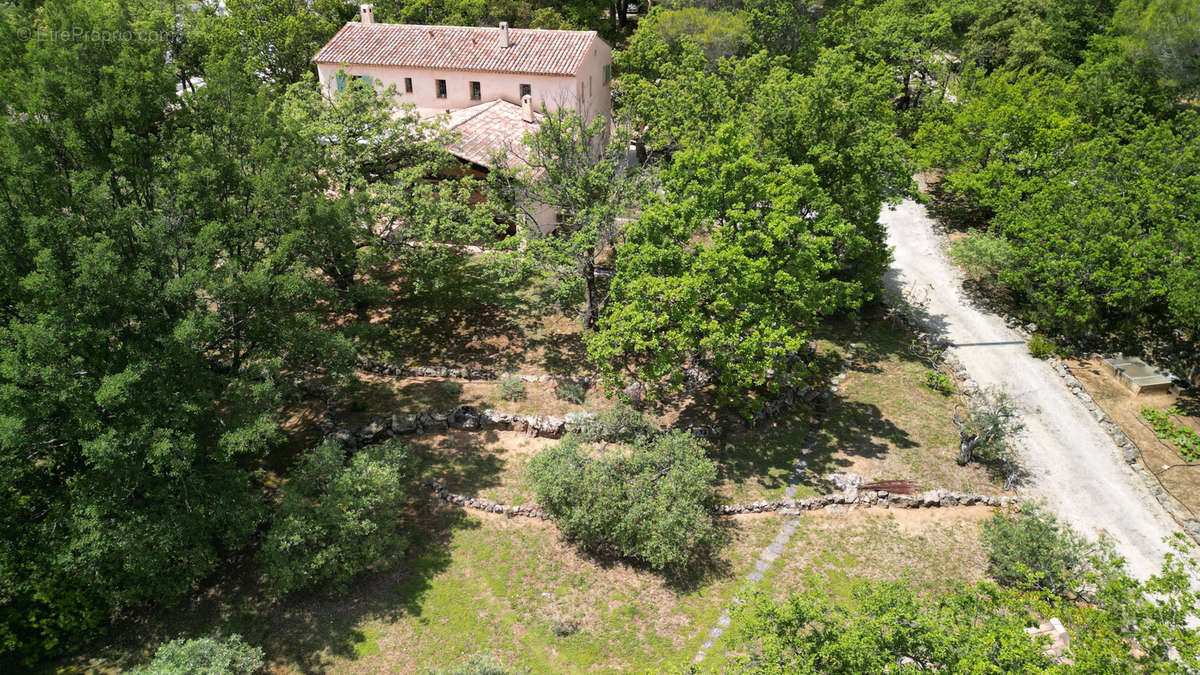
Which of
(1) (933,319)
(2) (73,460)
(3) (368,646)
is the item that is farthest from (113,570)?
(1) (933,319)

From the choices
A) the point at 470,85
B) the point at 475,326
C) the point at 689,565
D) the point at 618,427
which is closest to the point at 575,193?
the point at 475,326

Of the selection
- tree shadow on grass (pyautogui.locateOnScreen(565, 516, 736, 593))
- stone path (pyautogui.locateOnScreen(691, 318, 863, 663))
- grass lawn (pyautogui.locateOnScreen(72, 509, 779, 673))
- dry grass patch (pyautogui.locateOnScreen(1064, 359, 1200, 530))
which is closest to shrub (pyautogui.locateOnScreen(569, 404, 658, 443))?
tree shadow on grass (pyautogui.locateOnScreen(565, 516, 736, 593))

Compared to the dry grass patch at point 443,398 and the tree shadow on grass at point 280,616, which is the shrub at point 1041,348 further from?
the tree shadow on grass at point 280,616

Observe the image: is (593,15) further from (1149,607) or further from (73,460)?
(1149,607)

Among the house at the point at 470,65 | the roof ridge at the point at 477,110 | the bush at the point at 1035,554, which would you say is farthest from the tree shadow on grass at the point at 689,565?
the house at the point at 470,65

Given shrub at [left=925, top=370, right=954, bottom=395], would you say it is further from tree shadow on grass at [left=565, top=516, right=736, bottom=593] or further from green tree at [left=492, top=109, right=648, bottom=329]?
green tree at [left=492, top=109, right=648, bottom=329]

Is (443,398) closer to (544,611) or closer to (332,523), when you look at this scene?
(332,523)
